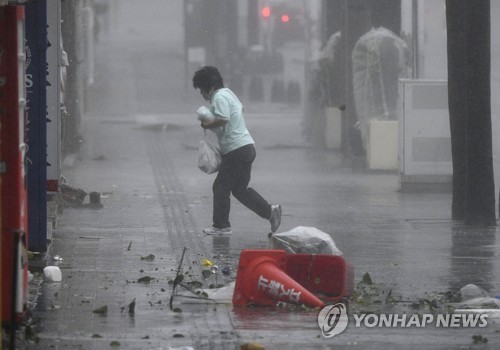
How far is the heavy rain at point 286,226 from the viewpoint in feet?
27.0

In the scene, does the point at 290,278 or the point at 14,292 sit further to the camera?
the point at 290,278

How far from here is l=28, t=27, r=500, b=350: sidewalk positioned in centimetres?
800

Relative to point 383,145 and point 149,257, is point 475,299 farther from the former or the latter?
point 383,145

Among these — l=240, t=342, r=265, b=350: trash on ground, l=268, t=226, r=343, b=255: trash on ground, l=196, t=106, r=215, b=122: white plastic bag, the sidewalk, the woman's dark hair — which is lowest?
the sidewalk

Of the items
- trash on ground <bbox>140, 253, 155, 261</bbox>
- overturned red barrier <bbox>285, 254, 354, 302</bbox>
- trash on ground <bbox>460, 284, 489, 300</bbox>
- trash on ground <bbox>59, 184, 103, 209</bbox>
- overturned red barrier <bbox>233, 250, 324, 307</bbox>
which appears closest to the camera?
overturned red barrier <bbox>233, 250, 324, 307</bbox>

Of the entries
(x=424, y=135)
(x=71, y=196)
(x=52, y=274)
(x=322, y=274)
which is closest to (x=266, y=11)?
(x=424, y=135)

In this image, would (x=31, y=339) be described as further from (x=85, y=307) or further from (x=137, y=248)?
(x=137, y=248)

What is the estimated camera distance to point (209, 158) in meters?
12.9

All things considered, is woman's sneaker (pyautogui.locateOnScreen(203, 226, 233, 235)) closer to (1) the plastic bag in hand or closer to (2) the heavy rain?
(2) the heavy rain

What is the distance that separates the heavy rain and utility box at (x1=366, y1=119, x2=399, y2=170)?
3cm

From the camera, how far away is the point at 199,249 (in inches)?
467

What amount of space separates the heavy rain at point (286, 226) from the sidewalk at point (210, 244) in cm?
3

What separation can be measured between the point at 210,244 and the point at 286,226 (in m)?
1.82

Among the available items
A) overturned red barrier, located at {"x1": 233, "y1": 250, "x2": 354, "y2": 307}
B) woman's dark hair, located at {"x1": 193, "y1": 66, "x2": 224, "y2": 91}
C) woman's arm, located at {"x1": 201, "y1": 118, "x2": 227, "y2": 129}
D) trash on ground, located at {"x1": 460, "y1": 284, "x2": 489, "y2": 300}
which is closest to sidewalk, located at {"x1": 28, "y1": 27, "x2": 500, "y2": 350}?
overturned red barrier, located at {"x1": 233, "y1": 250, "x2": 354, "y2": 307}
